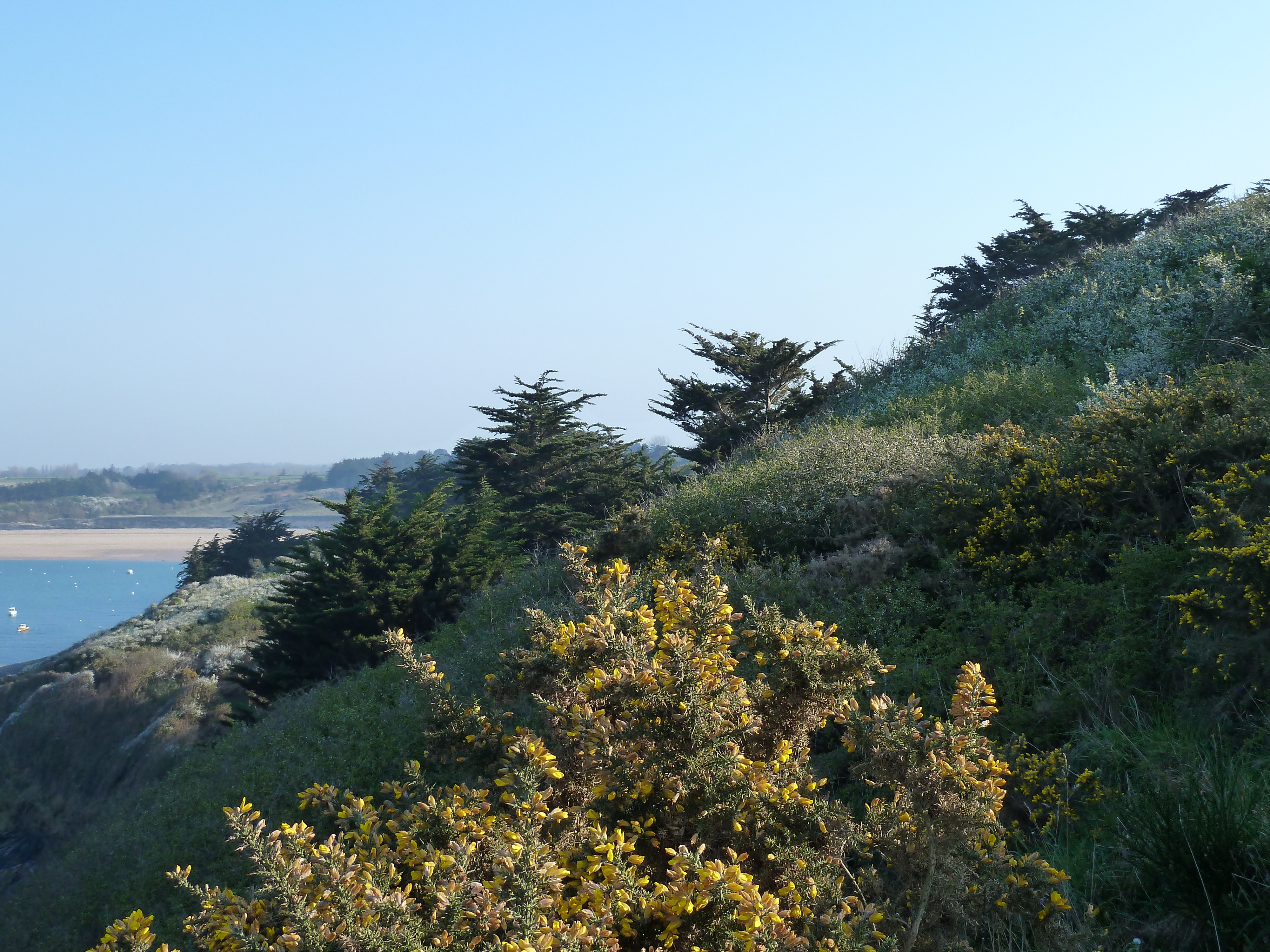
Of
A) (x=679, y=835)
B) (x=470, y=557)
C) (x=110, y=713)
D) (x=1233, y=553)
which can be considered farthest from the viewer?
(x=110, y=713)

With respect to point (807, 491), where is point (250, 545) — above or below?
below

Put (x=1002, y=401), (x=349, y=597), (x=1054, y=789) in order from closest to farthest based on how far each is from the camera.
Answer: (x=1054, y=789) → (x=1002, y=401) → (x=349, y=597)

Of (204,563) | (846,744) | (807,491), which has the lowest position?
(204,563)

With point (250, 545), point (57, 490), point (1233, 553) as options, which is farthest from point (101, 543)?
point (1233, 553)

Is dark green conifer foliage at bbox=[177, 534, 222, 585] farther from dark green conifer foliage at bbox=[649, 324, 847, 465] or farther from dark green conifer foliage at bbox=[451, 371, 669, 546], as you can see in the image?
dark green conifer foliage at bbox=[649, 324, 847, 465]

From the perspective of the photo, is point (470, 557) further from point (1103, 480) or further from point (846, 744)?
point (846, 744)

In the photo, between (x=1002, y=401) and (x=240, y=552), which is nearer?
(x=1002, y=401)

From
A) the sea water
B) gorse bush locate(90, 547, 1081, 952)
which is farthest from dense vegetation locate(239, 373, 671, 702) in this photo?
the sea water

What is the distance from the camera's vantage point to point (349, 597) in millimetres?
15547

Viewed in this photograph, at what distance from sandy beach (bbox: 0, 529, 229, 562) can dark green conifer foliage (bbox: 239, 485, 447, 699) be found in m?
92.6

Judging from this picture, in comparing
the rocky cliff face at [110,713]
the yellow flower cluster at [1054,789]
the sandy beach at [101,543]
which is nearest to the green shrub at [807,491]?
the yellow flower cluster at [1054,789]

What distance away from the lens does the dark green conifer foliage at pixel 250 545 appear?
140 ft

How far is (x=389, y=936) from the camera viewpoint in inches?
91.2

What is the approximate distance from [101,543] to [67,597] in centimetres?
3555
